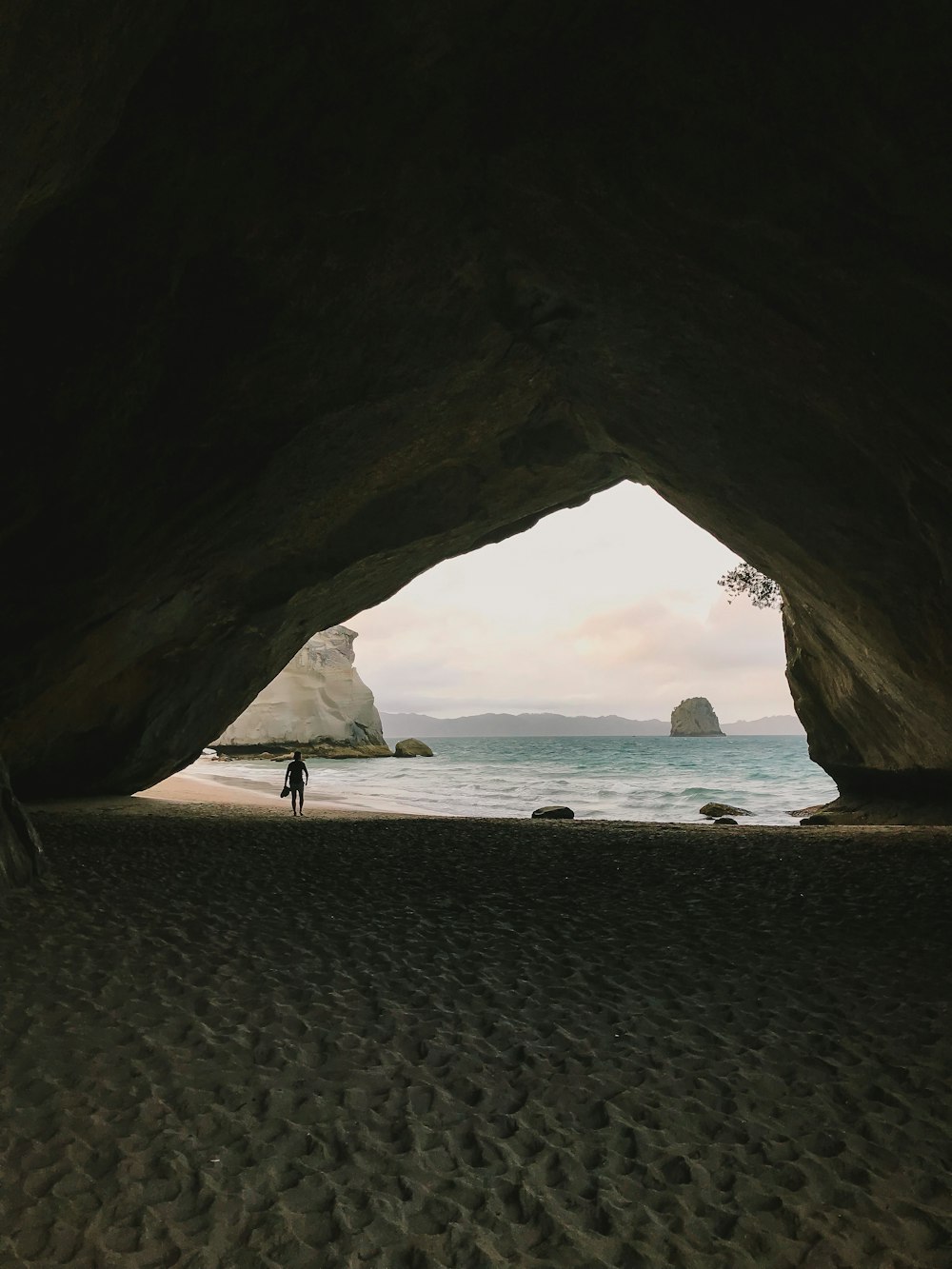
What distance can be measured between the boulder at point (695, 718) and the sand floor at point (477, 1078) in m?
131

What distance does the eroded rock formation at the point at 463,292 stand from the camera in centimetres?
587

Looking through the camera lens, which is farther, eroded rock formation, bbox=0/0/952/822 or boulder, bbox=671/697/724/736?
boulder, bbox=671/697/724/736

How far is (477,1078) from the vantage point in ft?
13.4

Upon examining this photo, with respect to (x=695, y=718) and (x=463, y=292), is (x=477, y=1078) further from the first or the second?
(x=695, y=718)

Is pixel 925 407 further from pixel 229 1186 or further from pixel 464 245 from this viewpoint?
pixel 229 1186

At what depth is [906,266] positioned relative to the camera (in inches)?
237

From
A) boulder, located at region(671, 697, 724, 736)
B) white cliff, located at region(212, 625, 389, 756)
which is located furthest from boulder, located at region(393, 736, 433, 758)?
boulder, located at region(671, 697, 724, 736)

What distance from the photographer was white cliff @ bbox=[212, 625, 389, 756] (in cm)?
6794

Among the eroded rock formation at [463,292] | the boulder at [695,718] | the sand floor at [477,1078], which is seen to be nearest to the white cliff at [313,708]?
the eroded rock formation at [463,292]

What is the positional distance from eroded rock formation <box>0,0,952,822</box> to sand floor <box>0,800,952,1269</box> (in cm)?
486

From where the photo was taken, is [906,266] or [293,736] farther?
[293,736]

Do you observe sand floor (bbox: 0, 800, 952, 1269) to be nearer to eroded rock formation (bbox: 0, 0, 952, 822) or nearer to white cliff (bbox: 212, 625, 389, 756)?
eroded rock formation (bbox: 0, 0, 952, 822)

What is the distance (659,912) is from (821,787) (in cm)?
3524

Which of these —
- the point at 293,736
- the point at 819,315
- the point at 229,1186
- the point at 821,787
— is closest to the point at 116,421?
the point at 819,315
